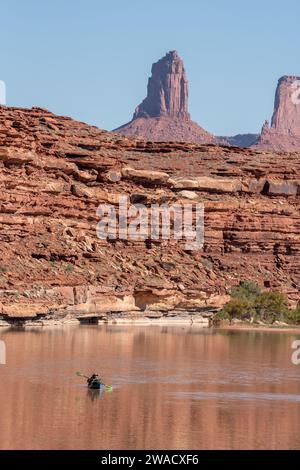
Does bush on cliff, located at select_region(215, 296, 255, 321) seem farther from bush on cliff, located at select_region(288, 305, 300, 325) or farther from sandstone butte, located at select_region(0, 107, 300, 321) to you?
bush on cliff, located at select_region(288, 305, 300, 325)

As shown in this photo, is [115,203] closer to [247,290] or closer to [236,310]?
[247,290]

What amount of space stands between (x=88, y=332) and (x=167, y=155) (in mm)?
45498

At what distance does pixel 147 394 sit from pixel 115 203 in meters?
56.4

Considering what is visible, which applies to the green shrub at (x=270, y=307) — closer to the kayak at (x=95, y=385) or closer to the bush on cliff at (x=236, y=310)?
the bush on cliff at (x=236, y=310)

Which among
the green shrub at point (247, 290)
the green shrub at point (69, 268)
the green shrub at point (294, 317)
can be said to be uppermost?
the green shrub at point (69, 268)

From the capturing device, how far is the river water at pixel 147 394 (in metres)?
32.4

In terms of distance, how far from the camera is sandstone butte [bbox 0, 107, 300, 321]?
264 feet

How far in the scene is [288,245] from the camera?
10369cm

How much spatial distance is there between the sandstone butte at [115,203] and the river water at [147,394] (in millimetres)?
12620

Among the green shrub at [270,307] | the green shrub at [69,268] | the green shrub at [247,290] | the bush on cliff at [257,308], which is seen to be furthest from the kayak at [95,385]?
the green shrub at [247,290]

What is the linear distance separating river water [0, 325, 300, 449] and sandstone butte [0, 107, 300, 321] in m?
12.6

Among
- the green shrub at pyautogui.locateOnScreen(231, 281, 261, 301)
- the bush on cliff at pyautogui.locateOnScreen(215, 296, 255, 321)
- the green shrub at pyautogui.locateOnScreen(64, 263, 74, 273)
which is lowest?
the bush on cliff at pyautogui.locateOnScreen(215, 296, 255, 321)

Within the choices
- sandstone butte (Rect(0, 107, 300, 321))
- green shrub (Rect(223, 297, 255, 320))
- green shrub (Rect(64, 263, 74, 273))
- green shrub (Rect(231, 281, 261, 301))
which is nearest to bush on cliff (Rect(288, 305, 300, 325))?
green shrub (Rect(231, 281, 261, 301))
